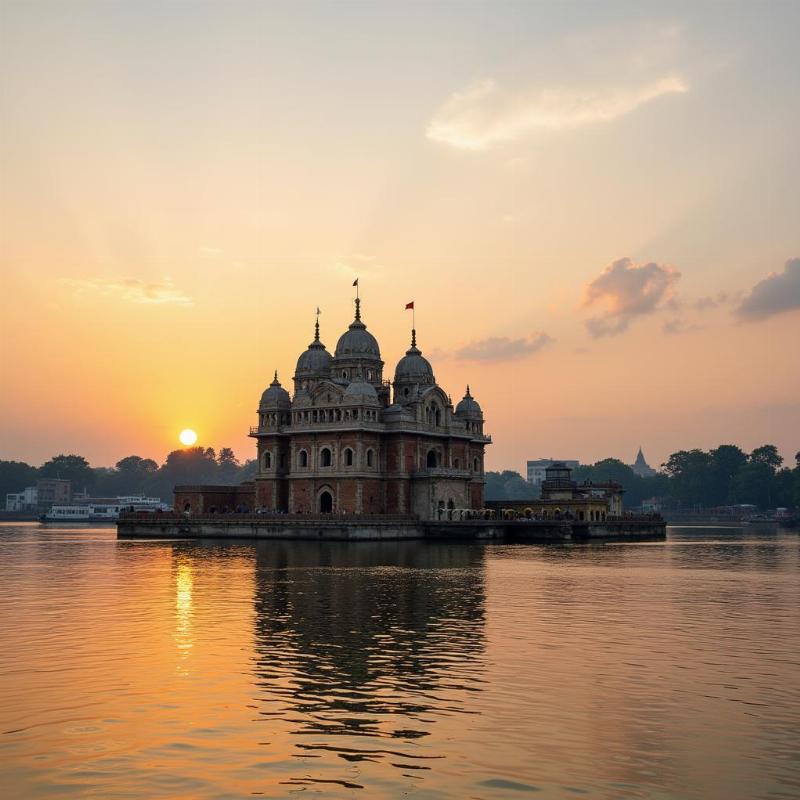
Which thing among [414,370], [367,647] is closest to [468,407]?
[414,370]

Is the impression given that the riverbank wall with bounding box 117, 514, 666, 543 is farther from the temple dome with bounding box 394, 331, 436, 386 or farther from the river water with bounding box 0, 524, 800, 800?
the river water with bounding box 0, 524, 800, 800

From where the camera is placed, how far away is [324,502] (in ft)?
358

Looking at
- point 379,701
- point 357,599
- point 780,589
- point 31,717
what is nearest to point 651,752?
point 379,701

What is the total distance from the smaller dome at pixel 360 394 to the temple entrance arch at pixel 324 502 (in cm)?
1033

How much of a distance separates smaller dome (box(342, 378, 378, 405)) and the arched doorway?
411 inches

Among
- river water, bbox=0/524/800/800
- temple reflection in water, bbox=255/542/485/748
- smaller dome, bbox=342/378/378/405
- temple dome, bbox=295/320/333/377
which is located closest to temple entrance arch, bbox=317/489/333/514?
smaller dome, bbox=342/378/378/405

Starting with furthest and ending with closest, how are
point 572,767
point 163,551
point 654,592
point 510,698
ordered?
point 163,551 → point 654,592 → point 510,698 → point 572,767

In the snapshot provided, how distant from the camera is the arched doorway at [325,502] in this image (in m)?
108

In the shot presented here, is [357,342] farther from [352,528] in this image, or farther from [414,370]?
[352,528]

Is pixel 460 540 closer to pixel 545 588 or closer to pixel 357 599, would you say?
pixel 545 588

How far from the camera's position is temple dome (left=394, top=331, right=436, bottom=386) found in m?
121

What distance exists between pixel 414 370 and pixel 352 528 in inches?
1270

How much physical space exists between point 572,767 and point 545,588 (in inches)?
1198

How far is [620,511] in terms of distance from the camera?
433ft
